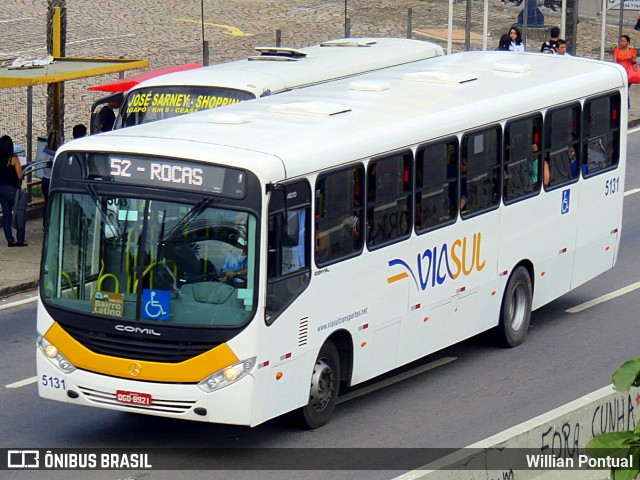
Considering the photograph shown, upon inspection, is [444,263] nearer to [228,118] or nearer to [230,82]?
[228,118]

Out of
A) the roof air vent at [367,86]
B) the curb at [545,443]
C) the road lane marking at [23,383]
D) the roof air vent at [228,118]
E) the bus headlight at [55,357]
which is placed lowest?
the road lane marking at [23,383]

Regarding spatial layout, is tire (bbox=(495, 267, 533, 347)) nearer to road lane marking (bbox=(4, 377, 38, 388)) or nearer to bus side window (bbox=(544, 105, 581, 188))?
bus side window (bbox=(544, 105, 581, 188))

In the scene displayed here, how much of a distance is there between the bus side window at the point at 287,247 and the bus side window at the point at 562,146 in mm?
4563

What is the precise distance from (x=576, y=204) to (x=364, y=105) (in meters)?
3.55

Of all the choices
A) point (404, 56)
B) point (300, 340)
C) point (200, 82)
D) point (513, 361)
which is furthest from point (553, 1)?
point (300, 340)

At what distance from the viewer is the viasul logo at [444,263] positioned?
42.7 ft

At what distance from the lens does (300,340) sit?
11484 mm

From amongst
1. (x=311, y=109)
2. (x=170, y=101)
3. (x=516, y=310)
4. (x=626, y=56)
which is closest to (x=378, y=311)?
(x=311, y=109)

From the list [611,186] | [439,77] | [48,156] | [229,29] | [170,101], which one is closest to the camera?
[439,77]

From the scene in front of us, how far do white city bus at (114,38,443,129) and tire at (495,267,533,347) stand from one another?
4217mm

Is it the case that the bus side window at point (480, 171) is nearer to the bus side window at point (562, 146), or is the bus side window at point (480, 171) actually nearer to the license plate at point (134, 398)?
the bus side window at point (562, 146)

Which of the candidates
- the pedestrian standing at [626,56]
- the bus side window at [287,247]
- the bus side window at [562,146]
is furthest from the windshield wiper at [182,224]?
the pedestrian standing at [626,56]

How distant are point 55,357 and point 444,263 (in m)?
3.97

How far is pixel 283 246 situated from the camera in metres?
11.2
